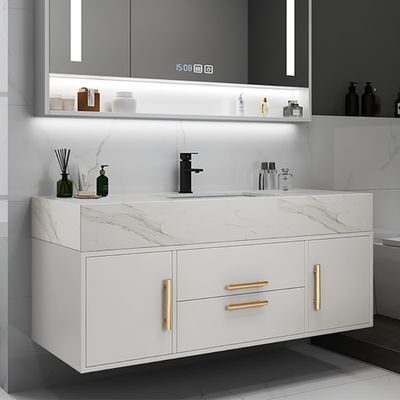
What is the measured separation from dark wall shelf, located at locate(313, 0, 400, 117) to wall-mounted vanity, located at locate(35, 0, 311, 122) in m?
0.38

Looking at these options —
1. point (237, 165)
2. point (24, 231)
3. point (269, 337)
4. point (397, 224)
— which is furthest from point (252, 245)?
point (397, 224)

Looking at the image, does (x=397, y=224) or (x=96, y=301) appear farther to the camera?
(x=397, y=224)

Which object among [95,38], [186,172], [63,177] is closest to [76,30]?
[95,38]

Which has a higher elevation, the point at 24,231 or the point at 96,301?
the point at 24,231

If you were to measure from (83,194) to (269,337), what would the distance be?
1.05 meters

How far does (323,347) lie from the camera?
3.94 meters

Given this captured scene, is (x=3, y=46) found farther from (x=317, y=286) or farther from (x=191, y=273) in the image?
(x=317, y=286)

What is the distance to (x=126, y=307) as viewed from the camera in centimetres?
283

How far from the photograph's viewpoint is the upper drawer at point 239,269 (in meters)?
2.97

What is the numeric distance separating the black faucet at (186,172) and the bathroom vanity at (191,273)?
43 centimetres

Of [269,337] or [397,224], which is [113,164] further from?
[397,224]

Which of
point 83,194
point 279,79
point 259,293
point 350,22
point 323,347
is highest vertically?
point 350,22

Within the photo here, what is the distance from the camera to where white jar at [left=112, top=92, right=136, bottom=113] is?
3.31 m

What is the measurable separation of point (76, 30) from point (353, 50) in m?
1.83
